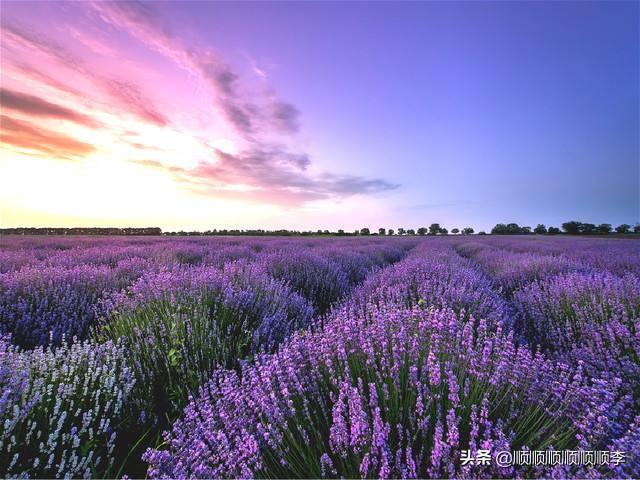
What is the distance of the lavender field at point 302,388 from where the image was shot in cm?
128

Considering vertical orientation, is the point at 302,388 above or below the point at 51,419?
above

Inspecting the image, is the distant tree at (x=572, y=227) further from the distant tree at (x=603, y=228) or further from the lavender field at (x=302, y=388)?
the lavender field at (x=302, y=388)

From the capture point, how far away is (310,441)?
4.81 feet

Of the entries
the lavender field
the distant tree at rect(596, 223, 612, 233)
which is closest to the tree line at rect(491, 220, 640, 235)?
the distant tree at rect(596, 223, 612, 233)

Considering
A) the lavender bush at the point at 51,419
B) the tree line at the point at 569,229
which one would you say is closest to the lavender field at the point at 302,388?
the lavender bush at the point at 51,419

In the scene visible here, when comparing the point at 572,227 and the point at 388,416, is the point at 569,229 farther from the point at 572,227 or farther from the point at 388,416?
the point at 388,416

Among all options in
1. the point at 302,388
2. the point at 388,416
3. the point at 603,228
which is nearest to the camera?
the point at 388,416

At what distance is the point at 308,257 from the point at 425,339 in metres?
5.30

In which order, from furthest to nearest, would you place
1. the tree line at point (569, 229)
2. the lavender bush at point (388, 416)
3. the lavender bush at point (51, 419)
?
the tree line at point (569, 229), the lavender bush at point (51, 419), the lavender bush at point (388, 416)

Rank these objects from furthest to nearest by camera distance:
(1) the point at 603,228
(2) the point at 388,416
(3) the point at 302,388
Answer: (1) the point at 603,228 < (3) the point at 302,388 < (2) the point at 388,416

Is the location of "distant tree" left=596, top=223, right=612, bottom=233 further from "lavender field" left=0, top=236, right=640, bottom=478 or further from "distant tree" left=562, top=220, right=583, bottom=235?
"lavender field" left=0, top=236, right=640, bottom=478

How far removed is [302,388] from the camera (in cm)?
158

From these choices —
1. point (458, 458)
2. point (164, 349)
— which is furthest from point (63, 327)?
point (458, 458)

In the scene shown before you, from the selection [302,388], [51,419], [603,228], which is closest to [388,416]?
[302,388]
